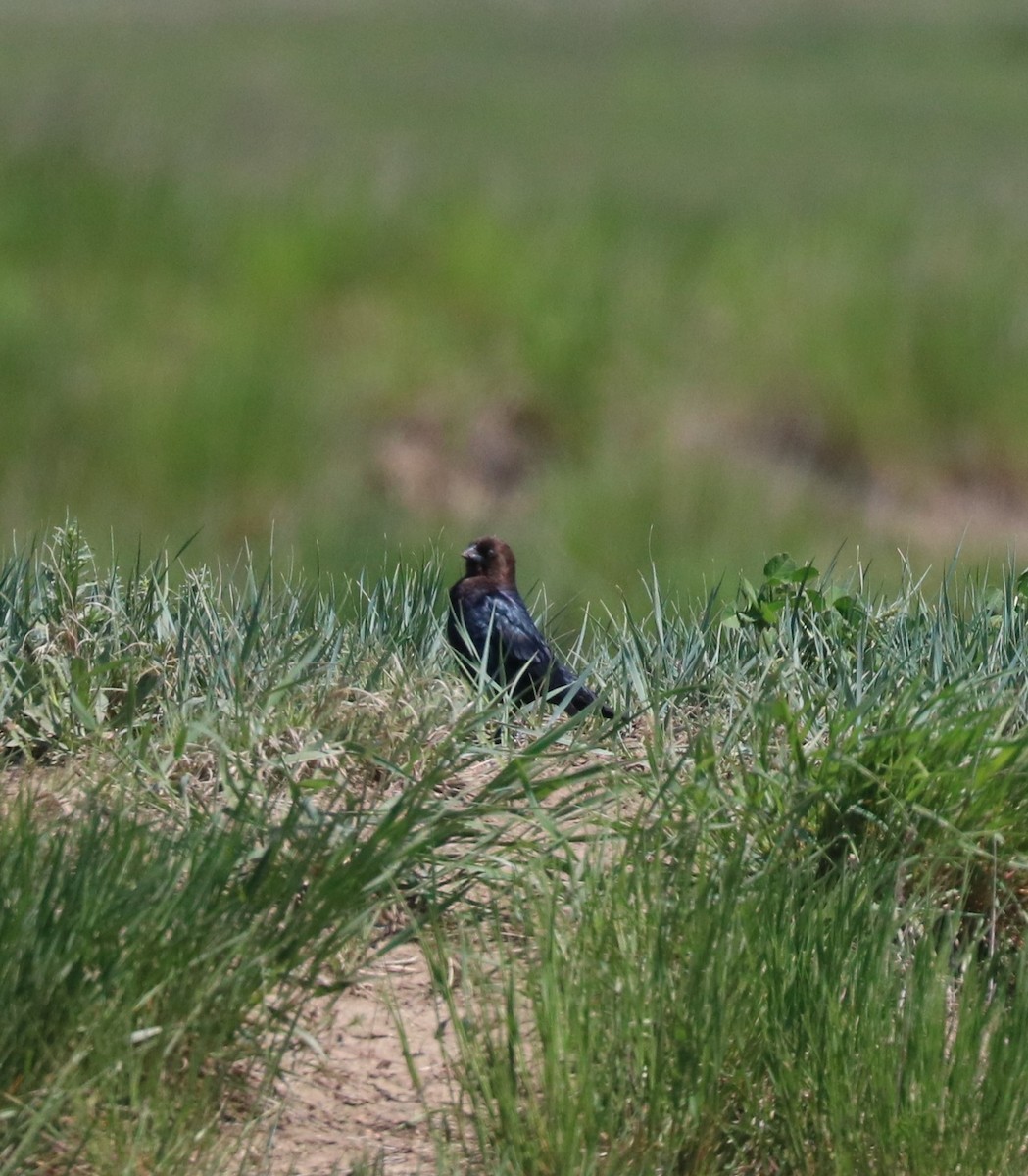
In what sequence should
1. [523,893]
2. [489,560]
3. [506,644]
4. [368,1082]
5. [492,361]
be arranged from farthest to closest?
[492,361]
[489,560]
[506,644]
[523,893]
[368,1082]

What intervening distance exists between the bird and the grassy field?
114 mm

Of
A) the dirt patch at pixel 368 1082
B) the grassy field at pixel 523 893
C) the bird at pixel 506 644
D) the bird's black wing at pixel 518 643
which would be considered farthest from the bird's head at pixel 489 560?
the dirt patch at pixel 368 1082

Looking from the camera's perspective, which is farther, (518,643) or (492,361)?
(492,361)

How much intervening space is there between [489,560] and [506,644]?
0.59 m

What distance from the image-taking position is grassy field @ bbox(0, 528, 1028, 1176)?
1986 millimetres

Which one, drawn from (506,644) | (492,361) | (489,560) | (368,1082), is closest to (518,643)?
(506,644)

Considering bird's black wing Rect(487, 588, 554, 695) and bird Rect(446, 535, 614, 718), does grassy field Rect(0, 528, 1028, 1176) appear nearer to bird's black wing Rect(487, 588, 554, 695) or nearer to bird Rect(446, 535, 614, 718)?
bird Rect(446, 535, 614, 718)

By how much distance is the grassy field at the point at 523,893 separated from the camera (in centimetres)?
199

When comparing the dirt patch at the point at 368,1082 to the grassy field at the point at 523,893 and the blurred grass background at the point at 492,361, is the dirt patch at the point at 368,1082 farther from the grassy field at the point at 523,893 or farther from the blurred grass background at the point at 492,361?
the blurred grass background at the point at 492,361

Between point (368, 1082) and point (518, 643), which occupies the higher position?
point (518, 643)

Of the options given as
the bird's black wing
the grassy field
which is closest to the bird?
the bird's black wing

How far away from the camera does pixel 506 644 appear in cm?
312

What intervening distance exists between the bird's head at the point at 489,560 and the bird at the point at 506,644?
133 millimetres

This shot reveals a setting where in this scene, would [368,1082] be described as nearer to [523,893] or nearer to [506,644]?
[523,893]
